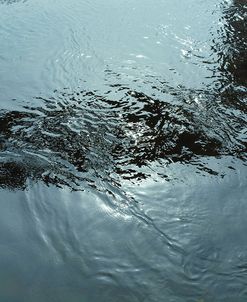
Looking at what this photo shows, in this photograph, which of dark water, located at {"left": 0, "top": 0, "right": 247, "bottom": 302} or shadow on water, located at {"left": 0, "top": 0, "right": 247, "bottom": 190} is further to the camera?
shadow on water, located at {"left": 0, "top": 0, "right": 247, "bottom": 190}

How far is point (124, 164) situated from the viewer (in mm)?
5121

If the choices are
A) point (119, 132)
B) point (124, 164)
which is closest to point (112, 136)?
point (119, 132)

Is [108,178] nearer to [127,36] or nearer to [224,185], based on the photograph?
[224,185]

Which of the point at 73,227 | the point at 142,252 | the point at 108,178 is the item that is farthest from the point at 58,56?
the point at 142,252

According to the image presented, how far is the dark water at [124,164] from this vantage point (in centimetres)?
394

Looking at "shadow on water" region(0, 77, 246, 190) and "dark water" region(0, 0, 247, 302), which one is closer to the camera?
"dark water" region(0, 0, 247, 302)

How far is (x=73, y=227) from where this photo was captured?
441cm

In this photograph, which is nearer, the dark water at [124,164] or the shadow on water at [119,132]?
the dark water at [124,164]

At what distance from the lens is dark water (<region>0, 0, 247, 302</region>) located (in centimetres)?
394

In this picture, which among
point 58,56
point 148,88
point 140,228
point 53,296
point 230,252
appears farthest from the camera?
point 58,56

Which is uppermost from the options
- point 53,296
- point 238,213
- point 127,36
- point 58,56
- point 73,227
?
point 127,36

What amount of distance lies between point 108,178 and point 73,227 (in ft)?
2.89

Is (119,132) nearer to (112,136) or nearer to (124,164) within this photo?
(112,136)

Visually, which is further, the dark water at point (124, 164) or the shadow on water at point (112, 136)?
the shadow on water at point (112, 136)
